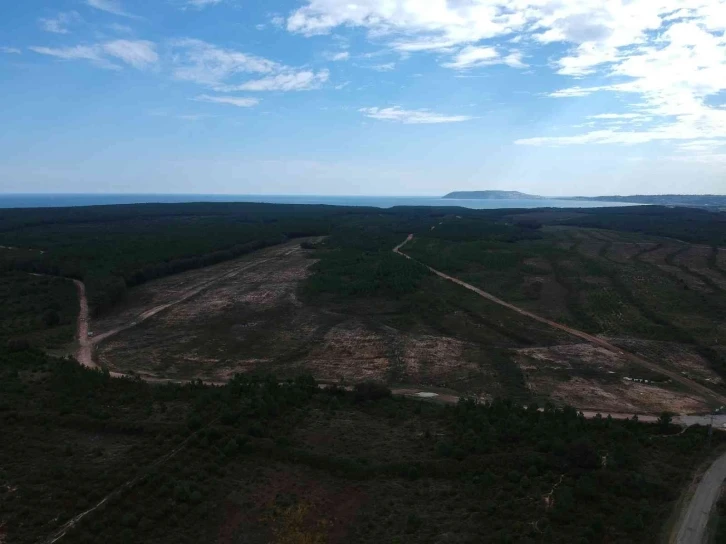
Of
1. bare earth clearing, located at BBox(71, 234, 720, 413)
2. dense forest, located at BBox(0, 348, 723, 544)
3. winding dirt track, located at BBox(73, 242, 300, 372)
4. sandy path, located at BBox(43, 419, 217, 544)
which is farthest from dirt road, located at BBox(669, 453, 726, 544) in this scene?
winding dirt track, located at BBox(73, 242, 300, 372)

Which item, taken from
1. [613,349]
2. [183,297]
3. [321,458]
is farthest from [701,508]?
[183,297]

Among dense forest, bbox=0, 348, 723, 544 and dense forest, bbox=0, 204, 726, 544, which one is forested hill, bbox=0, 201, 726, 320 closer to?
dense forest, bbox=0, 204, 726, 544

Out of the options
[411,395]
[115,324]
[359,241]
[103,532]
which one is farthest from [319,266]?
[103,532]

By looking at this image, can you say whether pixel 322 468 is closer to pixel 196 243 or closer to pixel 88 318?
pixel 88 318

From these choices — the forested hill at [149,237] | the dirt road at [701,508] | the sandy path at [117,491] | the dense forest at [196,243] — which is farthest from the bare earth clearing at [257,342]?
the dirt road at [701,508]

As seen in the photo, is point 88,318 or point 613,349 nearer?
point 613,349

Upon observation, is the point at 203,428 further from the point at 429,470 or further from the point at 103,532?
the point at 429,470

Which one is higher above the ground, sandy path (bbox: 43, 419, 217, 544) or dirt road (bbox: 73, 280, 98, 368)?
dirt road (bbox: 73, 280, 98, 368)

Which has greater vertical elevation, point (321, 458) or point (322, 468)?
point (321, 458)

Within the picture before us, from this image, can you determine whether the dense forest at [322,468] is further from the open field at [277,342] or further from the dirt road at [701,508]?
the open field at [277,342]
